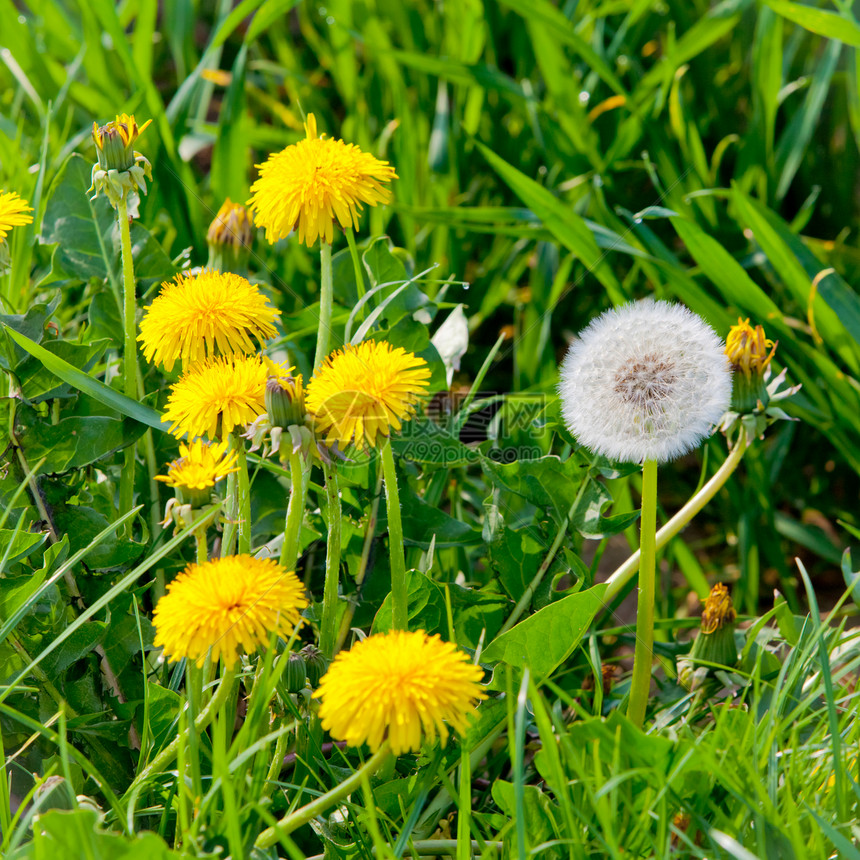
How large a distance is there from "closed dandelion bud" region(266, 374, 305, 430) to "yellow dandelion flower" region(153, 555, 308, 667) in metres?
0.13

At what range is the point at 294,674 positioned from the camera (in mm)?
816

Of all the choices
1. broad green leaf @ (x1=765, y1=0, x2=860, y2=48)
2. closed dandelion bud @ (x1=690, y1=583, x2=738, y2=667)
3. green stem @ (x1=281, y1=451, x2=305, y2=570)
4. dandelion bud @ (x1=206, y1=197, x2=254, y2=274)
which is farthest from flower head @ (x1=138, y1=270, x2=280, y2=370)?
broad green leaf @ (x1=765, y1=0, x2=860, y2=48)

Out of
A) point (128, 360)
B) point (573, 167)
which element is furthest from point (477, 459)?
point (573, 167)

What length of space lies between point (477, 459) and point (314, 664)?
1.12ft

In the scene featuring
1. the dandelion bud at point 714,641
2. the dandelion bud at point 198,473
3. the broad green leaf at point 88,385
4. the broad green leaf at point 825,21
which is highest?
the broad green leaf at point 825,21

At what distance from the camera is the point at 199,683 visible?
82cm

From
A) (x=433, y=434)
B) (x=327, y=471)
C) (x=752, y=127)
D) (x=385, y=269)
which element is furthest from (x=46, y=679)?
(x=752, y=127)

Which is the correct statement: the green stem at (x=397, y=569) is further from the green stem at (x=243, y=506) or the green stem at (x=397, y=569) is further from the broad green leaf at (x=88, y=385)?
the broad green leaf at (x=88, y=385)

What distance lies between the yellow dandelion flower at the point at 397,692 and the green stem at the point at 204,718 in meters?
0.13

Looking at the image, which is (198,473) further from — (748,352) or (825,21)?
(825,21)

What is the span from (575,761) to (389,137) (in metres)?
1.50

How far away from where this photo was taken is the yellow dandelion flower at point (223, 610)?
0.71 metres

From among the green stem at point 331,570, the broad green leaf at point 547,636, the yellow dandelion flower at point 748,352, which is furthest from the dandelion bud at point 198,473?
the yellow dandelion flower at point 748,352

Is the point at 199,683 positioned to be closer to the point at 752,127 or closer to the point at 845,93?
the point at 752,127
